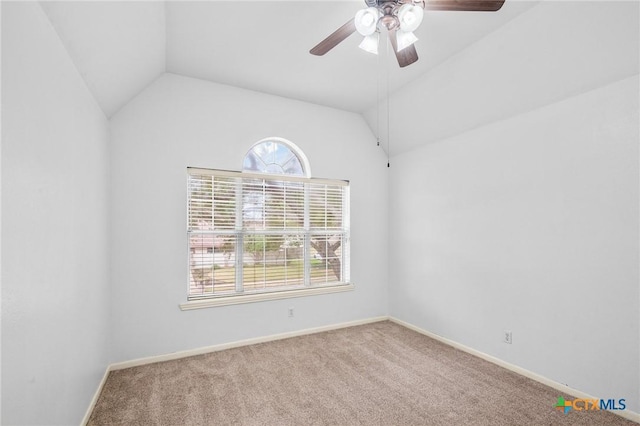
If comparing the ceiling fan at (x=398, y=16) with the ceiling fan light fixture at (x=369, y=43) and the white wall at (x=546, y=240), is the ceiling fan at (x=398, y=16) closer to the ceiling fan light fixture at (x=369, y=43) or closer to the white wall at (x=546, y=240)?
Answer: the ceiling fan light fixture at (x=369, y=43)

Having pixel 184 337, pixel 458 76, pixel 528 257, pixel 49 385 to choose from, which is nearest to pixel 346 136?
pixel 458 76

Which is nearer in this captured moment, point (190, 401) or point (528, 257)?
point (190, 401)

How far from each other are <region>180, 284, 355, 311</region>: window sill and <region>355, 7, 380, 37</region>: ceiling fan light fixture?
292 centimetres

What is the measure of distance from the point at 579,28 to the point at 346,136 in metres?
2.61

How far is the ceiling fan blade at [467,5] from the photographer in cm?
163

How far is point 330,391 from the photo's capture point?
2.59 metres

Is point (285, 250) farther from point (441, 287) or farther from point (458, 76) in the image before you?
point (458, 76)

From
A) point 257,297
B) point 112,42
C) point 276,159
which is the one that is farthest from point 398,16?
point 257,297

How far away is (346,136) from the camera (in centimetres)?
431

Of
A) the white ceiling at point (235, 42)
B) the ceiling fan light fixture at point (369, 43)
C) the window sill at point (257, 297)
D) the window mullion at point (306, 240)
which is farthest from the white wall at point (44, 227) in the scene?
the window mullion at point (306, 240)

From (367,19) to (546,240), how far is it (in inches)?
93.4

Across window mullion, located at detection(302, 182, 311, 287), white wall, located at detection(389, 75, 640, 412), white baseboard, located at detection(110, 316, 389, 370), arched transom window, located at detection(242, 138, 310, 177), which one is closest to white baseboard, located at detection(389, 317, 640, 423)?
white wall, located at detection(389, 75, 640, 412)

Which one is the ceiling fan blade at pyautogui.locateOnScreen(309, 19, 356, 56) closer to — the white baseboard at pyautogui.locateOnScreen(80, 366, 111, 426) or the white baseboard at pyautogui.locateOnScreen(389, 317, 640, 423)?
the white baseboard at pyautogui.locateOnScreen(80, 366, 111, 426)

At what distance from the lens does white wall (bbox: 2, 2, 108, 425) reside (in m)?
1.20
